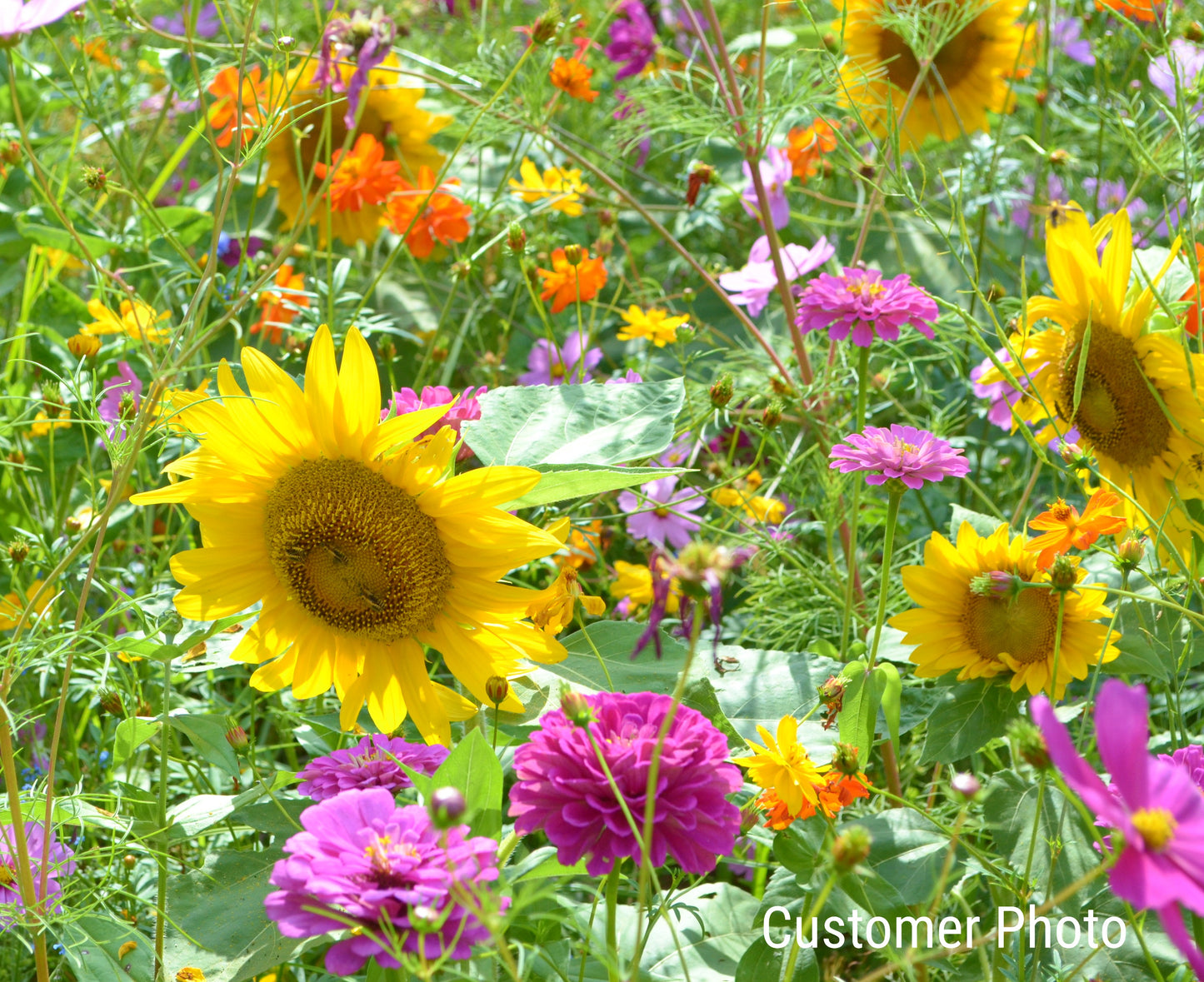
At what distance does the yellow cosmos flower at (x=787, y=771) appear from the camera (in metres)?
0.79

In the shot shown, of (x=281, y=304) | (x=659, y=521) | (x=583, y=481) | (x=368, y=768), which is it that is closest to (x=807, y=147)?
(x=659, y=521)

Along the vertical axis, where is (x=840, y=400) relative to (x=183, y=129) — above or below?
below

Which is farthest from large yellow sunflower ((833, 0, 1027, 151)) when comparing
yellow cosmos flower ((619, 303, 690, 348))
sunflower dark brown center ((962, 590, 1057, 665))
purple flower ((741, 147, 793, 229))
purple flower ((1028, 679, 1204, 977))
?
purple flower ((1028, 679, 1204, 977))

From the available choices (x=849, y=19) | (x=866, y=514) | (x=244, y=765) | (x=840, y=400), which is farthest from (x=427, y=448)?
(x=849, y=19)

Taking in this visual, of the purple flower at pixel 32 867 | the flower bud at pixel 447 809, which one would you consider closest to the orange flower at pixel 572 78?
the purple flower at pixel 32 867

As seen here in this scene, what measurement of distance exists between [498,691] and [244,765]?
1.68 feet

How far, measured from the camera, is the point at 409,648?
89cm

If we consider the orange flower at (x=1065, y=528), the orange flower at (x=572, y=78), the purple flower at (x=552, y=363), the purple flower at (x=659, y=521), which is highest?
the orange flower at (x=572, y=78)

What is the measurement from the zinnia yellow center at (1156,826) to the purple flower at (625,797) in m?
0.24

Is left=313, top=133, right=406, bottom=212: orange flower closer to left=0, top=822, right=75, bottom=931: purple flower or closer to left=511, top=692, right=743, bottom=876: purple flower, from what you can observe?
left=0, top=822, right=75, bottom=931: purple flower

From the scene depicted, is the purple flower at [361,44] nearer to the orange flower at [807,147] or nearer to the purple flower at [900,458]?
the purple flower at [900,458]

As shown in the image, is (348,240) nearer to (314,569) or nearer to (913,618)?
(314,569)

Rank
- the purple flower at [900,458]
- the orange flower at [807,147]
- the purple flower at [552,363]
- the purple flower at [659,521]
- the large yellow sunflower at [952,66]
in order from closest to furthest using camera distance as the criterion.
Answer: the purple flower at [900,458] < the purple flower at [659,521] < the purple flower at [552,363] < the orange flower at [807,147] < the large yellow sunflower at [952,66]

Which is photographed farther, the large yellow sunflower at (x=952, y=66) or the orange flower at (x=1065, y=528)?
the large yellow sunflower at (x=952, y=66)
